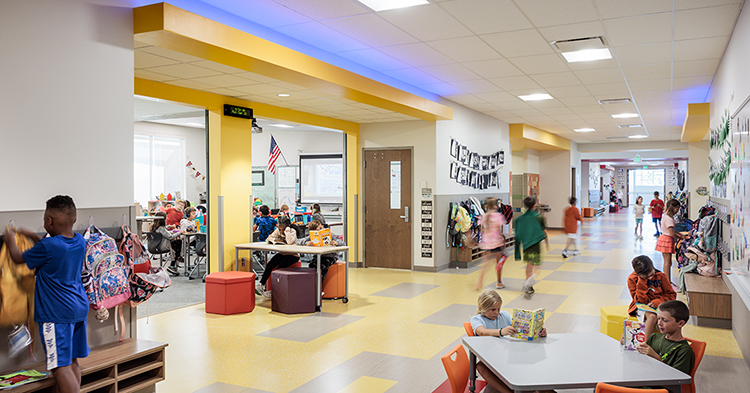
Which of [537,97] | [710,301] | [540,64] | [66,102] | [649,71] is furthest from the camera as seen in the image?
[537,97]

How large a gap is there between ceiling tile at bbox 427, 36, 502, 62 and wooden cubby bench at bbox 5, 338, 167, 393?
164 inches

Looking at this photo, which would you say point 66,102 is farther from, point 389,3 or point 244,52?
point 389,3

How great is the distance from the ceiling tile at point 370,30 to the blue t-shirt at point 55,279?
10.3 feet

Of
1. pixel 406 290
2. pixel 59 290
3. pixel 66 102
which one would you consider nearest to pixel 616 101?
pixel 406 290

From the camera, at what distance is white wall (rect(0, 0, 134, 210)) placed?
3.33 metres

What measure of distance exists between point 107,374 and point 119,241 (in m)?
0.94

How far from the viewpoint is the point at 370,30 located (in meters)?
5.49

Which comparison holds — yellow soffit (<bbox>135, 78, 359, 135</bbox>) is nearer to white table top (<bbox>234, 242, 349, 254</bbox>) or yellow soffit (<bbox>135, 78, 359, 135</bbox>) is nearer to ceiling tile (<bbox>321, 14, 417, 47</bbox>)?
white table top (<bbox>234, 242, 349, 254</bbox>)

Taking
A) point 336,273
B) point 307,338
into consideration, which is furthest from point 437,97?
point 307,338

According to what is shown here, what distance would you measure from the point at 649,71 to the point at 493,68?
2237mm

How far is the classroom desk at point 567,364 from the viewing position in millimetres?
2812

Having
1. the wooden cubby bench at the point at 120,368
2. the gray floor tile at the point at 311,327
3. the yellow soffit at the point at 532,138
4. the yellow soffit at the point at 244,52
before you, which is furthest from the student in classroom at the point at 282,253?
the yellow soffit at the point at 532,138

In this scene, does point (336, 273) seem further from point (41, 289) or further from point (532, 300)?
point (41, 289)

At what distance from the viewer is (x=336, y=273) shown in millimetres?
7281
